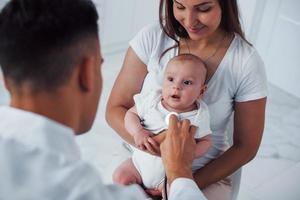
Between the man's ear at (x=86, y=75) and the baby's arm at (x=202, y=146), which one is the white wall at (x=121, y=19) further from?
the man's ear at (x=86, y=75)

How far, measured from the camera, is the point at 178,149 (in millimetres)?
1212

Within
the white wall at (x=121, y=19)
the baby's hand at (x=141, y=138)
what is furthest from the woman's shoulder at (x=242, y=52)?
the white wall at (x=121, y=19)

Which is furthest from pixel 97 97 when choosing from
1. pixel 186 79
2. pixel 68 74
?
pixel 186 79

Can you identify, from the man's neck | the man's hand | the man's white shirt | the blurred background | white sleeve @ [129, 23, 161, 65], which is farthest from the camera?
the blurred background

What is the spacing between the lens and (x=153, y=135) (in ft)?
4.37

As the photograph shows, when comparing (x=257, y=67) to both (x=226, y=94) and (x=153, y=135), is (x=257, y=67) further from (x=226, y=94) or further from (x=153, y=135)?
(x=153, y=135)

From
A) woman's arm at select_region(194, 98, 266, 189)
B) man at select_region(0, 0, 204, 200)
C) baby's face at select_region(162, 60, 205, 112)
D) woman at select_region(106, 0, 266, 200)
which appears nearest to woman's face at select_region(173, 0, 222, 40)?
woman at select_region(106, 0, 266, 200)

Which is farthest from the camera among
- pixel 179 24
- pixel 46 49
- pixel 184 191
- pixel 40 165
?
pixel 179 24

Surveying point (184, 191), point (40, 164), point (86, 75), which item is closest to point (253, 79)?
point (184, 191)

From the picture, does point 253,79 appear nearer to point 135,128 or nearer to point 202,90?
point 202,90

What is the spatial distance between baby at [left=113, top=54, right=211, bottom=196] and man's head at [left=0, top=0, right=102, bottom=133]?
0.49 meters

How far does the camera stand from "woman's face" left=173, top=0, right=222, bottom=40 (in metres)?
1.29

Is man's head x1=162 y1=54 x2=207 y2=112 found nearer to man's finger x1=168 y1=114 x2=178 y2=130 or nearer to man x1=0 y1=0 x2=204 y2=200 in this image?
man's finger x1=168 y1=114 x2=178 y2=130

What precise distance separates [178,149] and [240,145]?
270 millimetres
